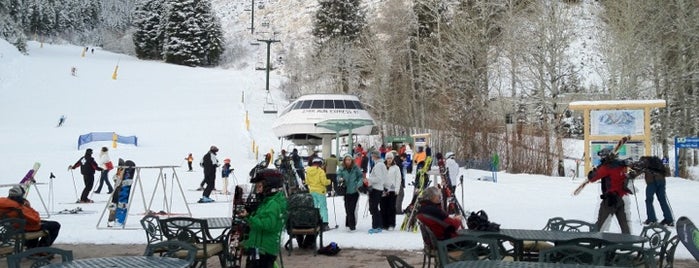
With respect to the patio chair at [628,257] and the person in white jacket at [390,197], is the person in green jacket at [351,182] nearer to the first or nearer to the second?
the person in white jacket at [390,197]

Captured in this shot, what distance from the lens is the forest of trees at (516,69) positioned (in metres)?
28.6

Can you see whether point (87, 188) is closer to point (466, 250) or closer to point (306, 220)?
point (306, 220)

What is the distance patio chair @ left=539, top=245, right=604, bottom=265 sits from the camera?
16.7 ft

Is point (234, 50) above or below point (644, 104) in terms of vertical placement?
above

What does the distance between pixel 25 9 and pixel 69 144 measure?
245ft

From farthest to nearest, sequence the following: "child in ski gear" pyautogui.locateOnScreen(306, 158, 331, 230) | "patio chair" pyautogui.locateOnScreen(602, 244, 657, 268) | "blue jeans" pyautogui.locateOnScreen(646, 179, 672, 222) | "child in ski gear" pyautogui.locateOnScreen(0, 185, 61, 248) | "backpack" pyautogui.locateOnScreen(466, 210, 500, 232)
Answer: "blue jeans" pyautogui.locateOnScreen(646, 179, 672, 222)
"child in ski gear" pyautogui.locateOnScreen(306, 158, 331, 230)
"child in ski gear" pyautogui.locateOnScreen(0, 185, 61, 248)
"backpack" pyautogui.locateOnScreen(466, 210, 500, 232)
"patio chair" pyautogui.locateOnScreen(602, 244, 657, 268)

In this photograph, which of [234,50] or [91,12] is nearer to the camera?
[234,50]

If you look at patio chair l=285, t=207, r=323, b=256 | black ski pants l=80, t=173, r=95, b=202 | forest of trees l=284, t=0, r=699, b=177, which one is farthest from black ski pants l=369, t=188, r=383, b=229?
forest of trees l=284, t=0, r=699, b=177

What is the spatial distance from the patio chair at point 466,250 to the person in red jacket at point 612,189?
11.0ft

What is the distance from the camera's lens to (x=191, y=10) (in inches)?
2849

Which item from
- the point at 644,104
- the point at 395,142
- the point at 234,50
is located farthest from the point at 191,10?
the point at 644,104

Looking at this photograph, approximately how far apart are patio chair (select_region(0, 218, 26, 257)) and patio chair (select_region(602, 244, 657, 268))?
19.8 ft

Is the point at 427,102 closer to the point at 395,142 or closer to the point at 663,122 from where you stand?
the point at 395,142

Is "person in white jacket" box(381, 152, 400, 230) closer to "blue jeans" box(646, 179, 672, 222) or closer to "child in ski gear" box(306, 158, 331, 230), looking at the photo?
"child in ski gear" box(306, 158, 331, 230)
